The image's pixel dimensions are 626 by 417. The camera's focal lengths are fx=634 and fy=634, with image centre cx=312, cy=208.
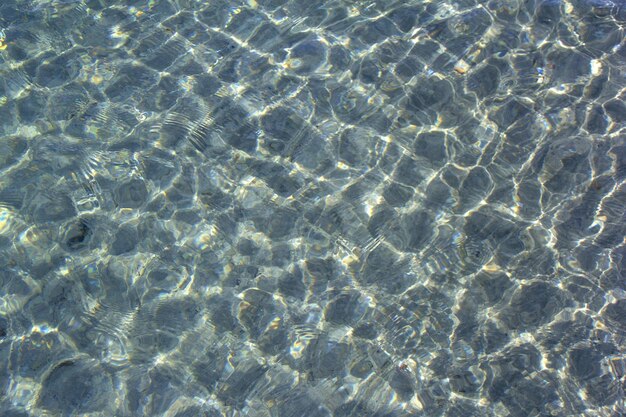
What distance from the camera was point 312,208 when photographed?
4.79 meters

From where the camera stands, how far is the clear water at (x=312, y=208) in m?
4.14

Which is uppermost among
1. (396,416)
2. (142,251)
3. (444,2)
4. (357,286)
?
(444,2)

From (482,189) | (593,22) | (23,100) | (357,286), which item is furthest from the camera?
(593,22)

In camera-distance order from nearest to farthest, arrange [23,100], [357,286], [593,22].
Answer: [357,286] < [23,100] < [593,22]

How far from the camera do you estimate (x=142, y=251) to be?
4566mm

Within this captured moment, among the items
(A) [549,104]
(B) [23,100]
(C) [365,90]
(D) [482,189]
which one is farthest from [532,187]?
(B) [23,100]

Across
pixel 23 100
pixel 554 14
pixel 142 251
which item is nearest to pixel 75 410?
pixel 142 251

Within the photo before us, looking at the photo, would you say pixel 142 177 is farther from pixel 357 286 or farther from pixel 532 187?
pixel 532 187

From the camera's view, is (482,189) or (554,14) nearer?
(482,189)

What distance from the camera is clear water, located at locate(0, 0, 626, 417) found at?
414cm

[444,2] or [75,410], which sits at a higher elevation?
[444,2]

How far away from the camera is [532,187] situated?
16.1 ft

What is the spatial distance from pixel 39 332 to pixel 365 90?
314 centimetres

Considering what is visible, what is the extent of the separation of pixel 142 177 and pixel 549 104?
3.38m
